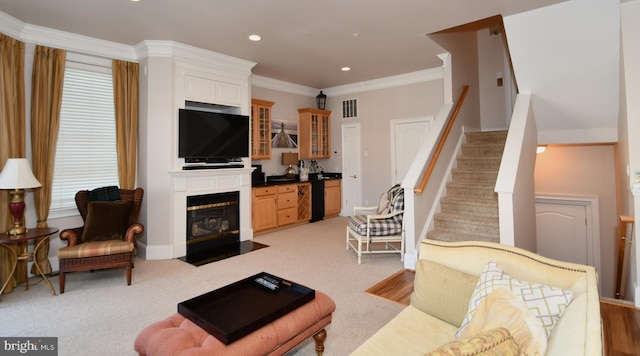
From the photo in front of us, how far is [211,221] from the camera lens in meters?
4.95

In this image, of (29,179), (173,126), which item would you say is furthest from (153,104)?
(29,179)

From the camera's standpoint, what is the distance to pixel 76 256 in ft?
10.8

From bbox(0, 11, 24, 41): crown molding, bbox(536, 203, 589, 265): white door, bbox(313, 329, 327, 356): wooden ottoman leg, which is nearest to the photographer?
bbox(313, 329, 327, 356): wooden ottoman leg

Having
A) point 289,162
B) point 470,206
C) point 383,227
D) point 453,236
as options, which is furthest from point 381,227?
point 289,162

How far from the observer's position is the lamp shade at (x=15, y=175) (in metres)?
3.15

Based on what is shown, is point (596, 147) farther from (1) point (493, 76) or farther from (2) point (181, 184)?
(2) point (181, 184)

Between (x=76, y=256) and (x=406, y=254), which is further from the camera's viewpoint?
(x=406, y=254)

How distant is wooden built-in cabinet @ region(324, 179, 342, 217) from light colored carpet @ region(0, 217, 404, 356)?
6.93ft

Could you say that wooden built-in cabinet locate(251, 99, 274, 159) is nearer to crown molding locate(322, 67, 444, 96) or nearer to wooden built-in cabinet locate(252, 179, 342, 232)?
wooden built-in cabinet locate(252, 179, 342, 232)

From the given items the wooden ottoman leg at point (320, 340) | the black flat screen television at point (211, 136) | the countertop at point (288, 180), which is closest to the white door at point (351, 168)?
the countertop at point (288, 180)

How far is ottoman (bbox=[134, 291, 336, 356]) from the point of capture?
1622 millimetres

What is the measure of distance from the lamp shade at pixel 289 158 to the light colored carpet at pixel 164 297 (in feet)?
7.45

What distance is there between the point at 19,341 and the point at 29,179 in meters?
1.60

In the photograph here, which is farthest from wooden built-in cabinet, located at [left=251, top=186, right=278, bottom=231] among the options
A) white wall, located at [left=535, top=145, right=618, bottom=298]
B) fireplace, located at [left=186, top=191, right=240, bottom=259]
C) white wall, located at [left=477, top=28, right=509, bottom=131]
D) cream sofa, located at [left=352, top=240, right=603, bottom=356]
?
white wall, located at [left=535, top=145, right=618, bottom=298]
